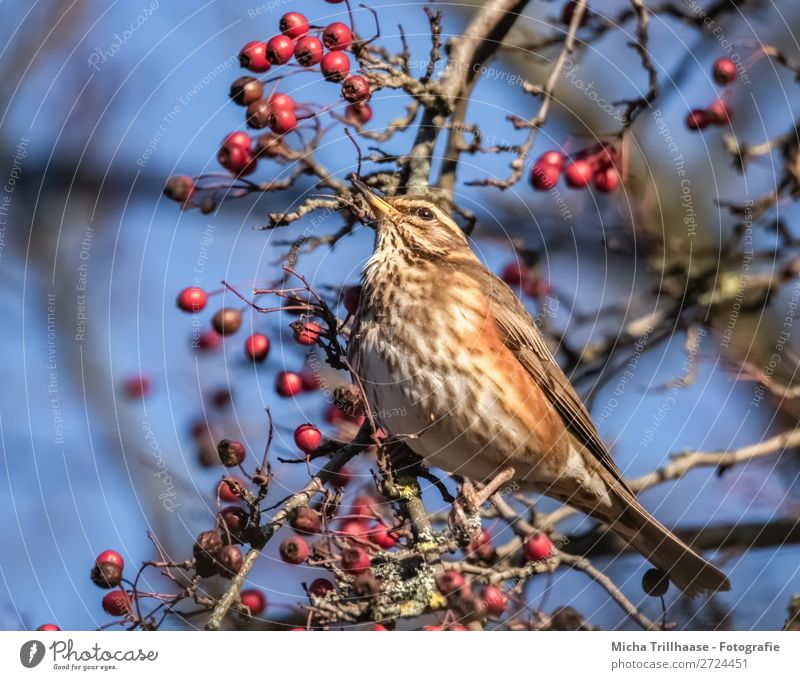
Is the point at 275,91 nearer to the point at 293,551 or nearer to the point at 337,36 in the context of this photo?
the point at 337,36

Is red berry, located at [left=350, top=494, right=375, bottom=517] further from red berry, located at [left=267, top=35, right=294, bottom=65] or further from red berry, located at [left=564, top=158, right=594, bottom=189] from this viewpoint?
red berry, located at [left=267, top=35, right=294, bottom=65]

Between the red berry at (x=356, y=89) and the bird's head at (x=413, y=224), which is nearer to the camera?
the red berry at (x=356, y=89)

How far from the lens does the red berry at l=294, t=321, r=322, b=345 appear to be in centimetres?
475

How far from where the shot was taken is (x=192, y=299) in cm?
490

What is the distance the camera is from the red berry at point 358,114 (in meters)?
5.26

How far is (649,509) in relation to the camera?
6172 millimetres

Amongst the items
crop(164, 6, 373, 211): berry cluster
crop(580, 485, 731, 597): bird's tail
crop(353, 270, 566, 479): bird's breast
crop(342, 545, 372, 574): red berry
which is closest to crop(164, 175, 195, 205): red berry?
crop(164, 6, 373, 211): berry cluster

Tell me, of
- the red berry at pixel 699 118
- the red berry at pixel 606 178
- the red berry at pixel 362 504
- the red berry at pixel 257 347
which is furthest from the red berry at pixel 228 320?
the red berry at pixel 699 118

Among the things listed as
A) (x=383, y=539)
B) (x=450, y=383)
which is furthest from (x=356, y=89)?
(x=383, y=539)

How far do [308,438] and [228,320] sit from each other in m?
0.76

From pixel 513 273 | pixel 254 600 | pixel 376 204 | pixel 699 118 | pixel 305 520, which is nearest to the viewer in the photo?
pixel 305 520

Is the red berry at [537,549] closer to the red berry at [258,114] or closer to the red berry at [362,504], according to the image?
the red berry at [362,504]

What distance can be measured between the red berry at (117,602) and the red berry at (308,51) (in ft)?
8.32
